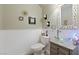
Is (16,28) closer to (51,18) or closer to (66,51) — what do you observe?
(51,18)

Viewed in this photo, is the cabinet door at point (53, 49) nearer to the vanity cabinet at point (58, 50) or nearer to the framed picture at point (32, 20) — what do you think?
the vanity cabinet at point (58, 50)

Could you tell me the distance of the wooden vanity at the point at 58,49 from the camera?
1471 millimetres

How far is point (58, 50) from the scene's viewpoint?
1.50 metres

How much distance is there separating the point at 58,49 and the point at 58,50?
1 centimetres

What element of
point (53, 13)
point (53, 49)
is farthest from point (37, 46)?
point (53, 13)

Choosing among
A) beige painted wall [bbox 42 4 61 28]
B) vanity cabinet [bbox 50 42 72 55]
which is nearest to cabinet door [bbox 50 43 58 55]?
vanity cabinet [bbox 50 42 72 55]

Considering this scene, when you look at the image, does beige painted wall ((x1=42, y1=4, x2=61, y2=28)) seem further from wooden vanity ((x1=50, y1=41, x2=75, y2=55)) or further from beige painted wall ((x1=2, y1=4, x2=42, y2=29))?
wooden vanity ((x1=50, y1=41, x2=75, y2=55))

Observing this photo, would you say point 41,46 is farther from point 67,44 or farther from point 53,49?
point 67,44

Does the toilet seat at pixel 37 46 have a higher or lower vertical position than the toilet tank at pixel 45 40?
lower

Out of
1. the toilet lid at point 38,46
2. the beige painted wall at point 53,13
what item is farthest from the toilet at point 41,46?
the beige painted wall at point 53,13

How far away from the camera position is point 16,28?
1517 mm

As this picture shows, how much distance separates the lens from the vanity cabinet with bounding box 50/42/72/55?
57.9 inches

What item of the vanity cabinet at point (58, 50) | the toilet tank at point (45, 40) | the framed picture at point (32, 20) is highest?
the framed picture at point (32, 20)
